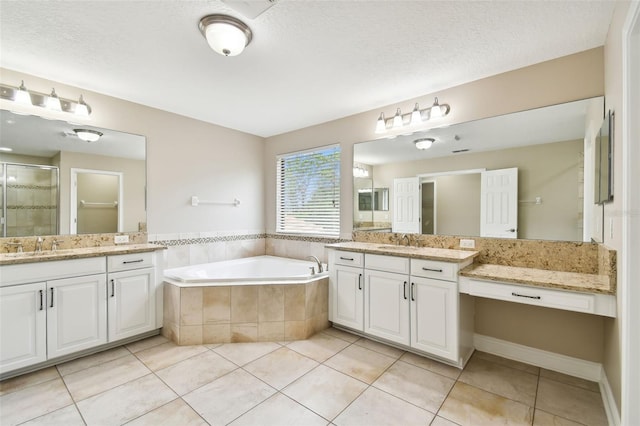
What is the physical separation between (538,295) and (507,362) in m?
0.84

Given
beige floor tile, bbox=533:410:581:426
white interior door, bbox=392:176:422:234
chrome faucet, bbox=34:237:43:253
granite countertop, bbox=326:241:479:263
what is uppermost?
white interior door, bbox=392:176:422:234

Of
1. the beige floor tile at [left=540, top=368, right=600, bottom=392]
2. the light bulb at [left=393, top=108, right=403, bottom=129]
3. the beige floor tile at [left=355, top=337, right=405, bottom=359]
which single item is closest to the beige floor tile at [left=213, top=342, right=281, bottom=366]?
the beige floor tile at [left=355, top=337, right=405, bottom=359]

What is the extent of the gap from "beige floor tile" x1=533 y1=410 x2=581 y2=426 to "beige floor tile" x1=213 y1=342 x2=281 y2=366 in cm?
188

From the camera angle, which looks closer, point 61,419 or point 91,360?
point 61,419

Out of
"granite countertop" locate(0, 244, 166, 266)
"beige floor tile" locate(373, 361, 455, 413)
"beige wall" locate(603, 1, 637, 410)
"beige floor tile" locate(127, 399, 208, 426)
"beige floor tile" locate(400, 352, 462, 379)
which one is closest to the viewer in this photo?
"beige wall" locate(603, 1, 637, 410)

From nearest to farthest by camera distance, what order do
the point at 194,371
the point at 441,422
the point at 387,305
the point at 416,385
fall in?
the point at 441,422, the point at 416,385, the point at 194,371, the point at 387,305

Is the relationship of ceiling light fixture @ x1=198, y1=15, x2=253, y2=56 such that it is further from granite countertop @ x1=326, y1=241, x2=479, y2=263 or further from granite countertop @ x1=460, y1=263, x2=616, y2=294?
granite countertop @ x1=460, y1=263, x2=616, y2=294

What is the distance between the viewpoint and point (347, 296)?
286 centimetres

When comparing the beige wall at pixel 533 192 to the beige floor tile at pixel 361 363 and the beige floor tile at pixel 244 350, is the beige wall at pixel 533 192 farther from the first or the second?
the beige floor tile at pixel 244 350

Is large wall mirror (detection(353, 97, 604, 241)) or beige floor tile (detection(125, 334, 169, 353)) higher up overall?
large wall mirror (detection(353, 97, 604, 241))

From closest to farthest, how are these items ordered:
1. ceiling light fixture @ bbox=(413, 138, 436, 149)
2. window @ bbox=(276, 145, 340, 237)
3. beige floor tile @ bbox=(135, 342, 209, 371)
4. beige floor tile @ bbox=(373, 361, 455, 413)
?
beige floor tile @ bbox=(373, 361, 455, 413) < beige floor tile @ bbox=(135, 342, 209, 371) < ceiling light fixture @ bbox=(413, 138, 436, 149) < window @ bbox=(276, 145, 340, 237)

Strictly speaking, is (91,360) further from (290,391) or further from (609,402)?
(609,402)

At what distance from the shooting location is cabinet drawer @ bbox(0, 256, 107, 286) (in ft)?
6.75

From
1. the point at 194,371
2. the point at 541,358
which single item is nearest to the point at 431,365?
the point at 541,358
